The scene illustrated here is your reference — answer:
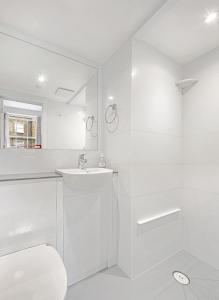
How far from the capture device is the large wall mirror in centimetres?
139

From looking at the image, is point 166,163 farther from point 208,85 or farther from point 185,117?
point 208,85

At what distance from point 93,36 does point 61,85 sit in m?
0.57

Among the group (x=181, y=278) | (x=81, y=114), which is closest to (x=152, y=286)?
(x=181, y=278)

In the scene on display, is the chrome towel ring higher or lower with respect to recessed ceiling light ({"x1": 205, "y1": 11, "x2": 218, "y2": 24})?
lower

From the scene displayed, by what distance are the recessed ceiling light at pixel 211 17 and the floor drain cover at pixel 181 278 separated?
2.32 meters

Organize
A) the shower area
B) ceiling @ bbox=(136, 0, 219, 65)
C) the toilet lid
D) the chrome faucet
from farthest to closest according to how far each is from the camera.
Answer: the chrome faucet < the shower area < ceiling @ bbox=(136, 0, 219, 65) < the toilet lid

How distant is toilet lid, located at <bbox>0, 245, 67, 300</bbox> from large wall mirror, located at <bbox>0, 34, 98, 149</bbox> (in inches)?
34.4

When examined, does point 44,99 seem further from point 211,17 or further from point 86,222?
point 211,17

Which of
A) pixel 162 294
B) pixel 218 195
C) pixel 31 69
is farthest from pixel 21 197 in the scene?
pixel 218 195

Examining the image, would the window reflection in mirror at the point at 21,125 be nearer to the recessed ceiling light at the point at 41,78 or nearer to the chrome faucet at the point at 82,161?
the recessed ceiling light at the point at 41,78

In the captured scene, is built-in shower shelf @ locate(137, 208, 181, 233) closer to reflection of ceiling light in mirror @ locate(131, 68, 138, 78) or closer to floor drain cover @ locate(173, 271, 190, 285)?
floor drain cover @ locate(173, 271, 190, 285)

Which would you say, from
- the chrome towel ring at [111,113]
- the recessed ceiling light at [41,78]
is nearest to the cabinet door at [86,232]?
the chrome towel ring at [111,113]

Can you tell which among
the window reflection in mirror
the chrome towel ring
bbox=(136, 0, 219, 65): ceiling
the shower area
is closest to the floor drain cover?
the shower area

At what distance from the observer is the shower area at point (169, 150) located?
1449 mm
